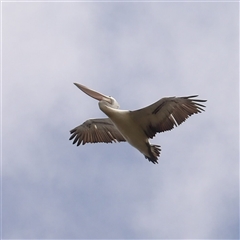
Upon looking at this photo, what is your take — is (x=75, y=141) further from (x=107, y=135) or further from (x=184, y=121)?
(x=184, y=121)

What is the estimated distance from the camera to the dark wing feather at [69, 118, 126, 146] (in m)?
22.2

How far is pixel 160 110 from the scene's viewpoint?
66.7 feet

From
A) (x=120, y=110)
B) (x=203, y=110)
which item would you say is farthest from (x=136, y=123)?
(x=203, y=110)

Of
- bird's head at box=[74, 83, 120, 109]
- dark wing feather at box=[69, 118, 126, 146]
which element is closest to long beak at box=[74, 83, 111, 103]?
bird's head at box=[74, 83, 120, 109]

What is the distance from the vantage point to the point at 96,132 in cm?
2247

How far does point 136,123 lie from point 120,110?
57 cm

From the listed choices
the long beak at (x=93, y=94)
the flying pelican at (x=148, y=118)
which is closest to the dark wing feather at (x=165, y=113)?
the flying pelican at (x=148, y=118)

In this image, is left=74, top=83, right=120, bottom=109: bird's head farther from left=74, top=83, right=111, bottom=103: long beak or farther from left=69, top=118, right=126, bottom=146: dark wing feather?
left=69, top=118, right=126, bottom=146: dark wing feather

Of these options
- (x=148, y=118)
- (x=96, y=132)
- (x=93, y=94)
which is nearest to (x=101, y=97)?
(x=93, y=94)

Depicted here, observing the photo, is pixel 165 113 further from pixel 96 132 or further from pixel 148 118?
pixel 96 132

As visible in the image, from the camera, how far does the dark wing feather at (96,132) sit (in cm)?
2220

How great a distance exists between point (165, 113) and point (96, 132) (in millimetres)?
2920

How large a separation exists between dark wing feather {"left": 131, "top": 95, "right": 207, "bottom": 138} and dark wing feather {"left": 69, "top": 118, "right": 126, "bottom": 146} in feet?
5.58

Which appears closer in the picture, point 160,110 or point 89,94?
point 160,110
